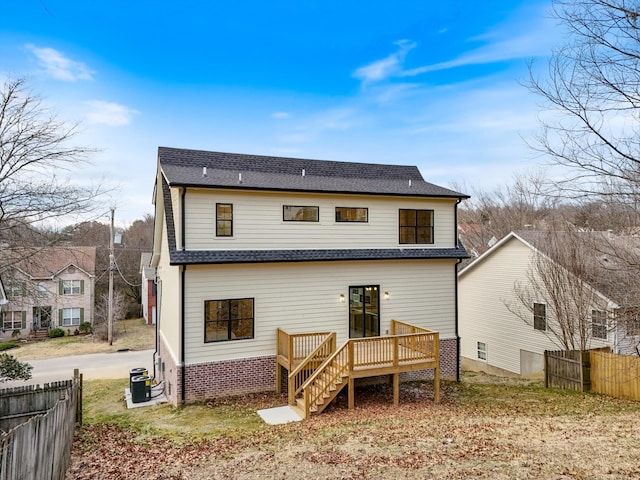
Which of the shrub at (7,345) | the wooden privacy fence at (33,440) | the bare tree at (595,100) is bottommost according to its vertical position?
the shrub at (7,345)

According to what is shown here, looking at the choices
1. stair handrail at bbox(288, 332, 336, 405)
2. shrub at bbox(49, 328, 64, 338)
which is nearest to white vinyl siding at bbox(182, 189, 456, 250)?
stair handrail at bbox(288, 332, 336, 405)

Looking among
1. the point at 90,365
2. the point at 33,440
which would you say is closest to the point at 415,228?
the point at 33,440

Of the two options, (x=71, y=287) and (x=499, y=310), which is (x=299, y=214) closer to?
(x=499, y=310)

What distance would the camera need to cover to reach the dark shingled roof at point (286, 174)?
12.3 metres

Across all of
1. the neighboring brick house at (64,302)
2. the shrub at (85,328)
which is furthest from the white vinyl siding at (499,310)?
the shrub at (85,328)

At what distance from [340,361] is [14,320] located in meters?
28.9

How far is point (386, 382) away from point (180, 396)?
653 cm

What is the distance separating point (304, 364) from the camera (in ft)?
35.8

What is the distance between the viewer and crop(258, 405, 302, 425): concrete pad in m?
9.88

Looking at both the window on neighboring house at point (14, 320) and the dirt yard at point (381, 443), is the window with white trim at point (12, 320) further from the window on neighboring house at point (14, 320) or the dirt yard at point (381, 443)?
the dirt yard at point (381, 443)

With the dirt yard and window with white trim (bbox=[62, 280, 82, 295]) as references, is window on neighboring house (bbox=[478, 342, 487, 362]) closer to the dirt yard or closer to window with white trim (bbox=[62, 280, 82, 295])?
the dirt yard

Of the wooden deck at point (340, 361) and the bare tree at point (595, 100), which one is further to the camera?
the wooden deck at point (340, 361)

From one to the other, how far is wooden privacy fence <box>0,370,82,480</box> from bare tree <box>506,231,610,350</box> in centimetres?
1522

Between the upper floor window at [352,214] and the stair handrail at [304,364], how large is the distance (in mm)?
4051
